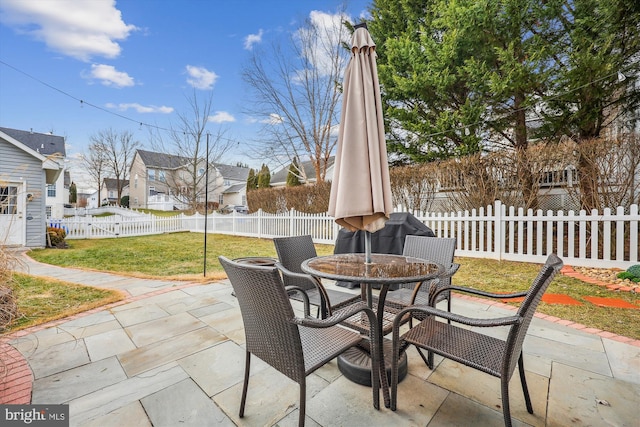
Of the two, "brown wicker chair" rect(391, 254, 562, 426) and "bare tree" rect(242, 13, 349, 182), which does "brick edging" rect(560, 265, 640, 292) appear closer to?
"brown wicker chair" rect(391, 254, 562, 426)

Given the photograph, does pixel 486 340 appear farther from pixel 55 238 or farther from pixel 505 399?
pixel 55 238

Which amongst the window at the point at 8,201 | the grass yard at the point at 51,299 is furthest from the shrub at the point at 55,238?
the grass yard at the point at 51,299

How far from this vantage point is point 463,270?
531 centimetres

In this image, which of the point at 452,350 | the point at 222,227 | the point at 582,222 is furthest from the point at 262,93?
the point at 452,350

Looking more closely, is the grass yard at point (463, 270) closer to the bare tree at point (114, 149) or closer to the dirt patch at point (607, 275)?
the dirt patch at point (607, 275)

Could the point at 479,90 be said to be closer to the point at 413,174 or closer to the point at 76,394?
the point at 413,174

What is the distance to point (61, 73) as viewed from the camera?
8250 mm

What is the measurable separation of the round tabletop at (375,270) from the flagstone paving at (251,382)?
76 cm

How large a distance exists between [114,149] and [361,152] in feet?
103

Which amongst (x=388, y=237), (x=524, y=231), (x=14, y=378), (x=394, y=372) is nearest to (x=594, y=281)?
(x=524, y=231)

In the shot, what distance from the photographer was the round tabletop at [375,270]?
1.72 m

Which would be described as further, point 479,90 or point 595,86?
point 479,90

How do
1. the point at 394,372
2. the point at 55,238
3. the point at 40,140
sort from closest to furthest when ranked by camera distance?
the point at 394,372 → the point at 55,238 → the point at 40,140

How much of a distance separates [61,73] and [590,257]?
14.0 meters
